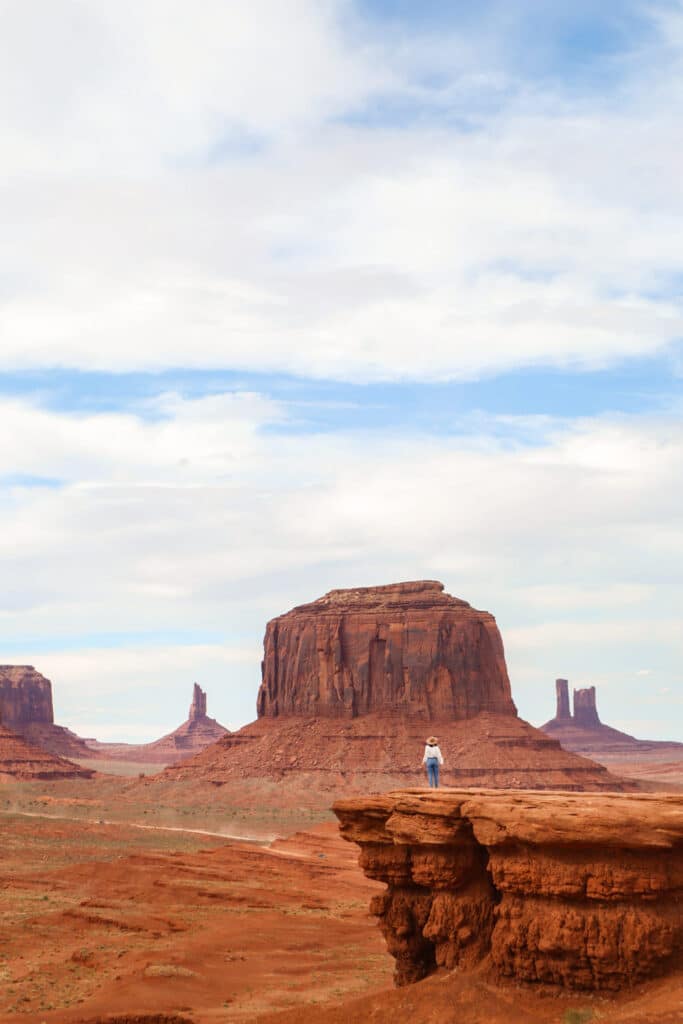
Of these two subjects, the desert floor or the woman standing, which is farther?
the woman standing

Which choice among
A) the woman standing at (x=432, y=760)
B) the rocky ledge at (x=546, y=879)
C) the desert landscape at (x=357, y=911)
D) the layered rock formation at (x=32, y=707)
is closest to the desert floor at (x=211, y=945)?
the desert landscape at (x=357, y=911)

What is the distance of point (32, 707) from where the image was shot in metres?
172

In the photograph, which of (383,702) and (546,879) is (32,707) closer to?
(383,702)

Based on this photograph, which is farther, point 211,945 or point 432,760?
point 211,945

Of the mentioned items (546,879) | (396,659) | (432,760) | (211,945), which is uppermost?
(396,659)

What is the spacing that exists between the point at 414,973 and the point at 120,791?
277 feet

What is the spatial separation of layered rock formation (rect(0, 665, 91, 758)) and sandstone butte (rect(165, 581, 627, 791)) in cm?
6448

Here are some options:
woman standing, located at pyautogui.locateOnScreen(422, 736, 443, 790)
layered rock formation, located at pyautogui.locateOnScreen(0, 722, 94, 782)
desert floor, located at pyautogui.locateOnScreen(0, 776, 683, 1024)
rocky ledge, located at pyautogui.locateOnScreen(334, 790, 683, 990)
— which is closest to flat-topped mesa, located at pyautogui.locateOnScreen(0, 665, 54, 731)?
layered rock formation, located at pyautogui.locateOnScreen(0, 722, 94, 782)

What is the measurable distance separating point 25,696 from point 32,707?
74.9 inches

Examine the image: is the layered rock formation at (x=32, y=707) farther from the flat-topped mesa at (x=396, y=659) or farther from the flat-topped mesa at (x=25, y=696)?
the flat-topped mesa at (x=396, y=659)

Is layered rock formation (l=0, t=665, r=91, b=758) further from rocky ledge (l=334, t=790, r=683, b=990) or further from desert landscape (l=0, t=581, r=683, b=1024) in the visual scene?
rocky ledge (l=334, t=790, r=683, b=990)

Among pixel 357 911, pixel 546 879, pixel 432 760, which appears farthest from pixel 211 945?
pixel 546 879

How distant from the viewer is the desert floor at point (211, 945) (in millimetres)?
16047

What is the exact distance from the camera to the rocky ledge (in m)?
14.9
